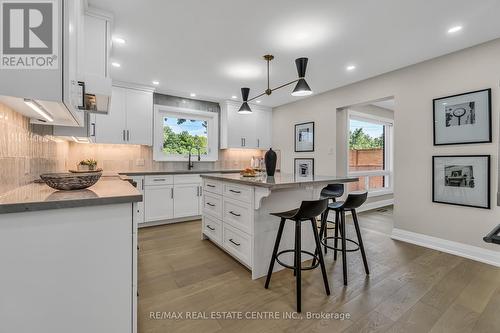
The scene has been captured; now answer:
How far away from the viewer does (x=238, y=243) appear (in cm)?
Result: 247

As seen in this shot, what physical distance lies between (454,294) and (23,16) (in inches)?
135

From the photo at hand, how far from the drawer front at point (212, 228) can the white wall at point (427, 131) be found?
2602 mm

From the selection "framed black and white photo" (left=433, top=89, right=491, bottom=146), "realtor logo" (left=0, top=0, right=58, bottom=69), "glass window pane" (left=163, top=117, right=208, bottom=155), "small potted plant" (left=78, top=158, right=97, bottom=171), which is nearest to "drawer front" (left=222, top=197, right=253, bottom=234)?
"realtor logo" (left=0, top=0, right=58, bottom=69)

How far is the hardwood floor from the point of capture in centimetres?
160

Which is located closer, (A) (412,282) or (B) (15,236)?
(B) (15,236)

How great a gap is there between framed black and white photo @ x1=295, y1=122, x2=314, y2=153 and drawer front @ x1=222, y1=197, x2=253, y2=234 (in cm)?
277

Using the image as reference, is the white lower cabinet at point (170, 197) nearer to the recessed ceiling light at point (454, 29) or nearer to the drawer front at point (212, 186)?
the drawer front at point (212, 186)

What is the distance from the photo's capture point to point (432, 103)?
3.02 meters

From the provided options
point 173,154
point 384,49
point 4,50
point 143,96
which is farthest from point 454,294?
point 143,96

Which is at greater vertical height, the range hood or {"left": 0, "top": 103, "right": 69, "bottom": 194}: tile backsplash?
the range hood

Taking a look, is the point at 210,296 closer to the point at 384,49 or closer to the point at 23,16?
the point at 23,16

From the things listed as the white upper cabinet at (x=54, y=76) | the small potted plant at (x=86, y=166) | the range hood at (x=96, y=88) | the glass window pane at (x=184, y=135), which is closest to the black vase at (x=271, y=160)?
the range hood at (x=96, y=88)

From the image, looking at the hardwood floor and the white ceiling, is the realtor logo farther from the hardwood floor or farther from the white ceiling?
the hardwood floor

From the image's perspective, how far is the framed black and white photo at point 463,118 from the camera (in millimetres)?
2592
